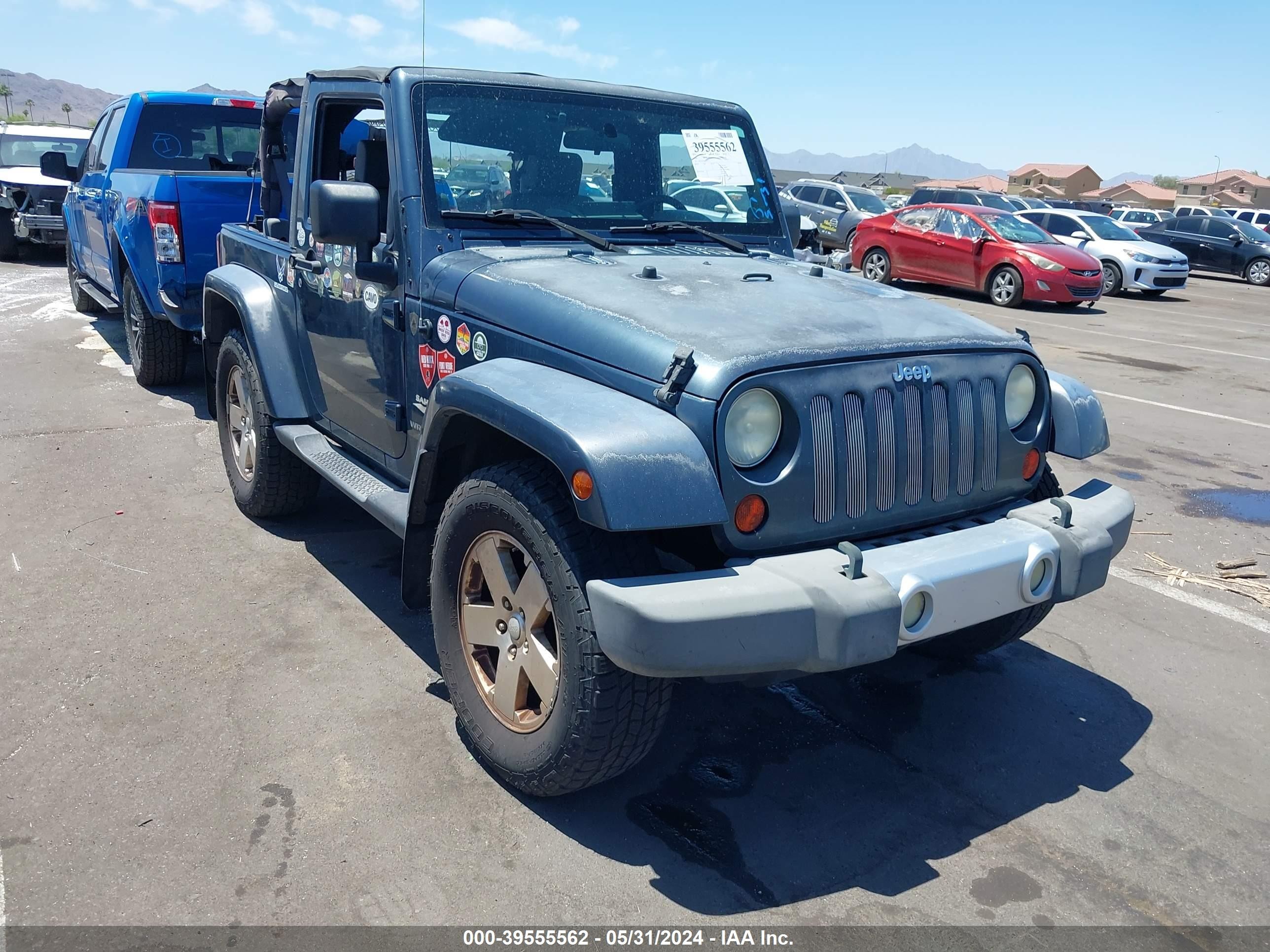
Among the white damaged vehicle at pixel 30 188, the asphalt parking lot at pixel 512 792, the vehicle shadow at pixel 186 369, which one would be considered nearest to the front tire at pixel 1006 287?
the asphalt parking lot at pixel 512 792

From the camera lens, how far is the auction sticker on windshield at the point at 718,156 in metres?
4.25

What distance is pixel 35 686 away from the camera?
354cm

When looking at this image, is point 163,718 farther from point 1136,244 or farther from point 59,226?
point 1136,244

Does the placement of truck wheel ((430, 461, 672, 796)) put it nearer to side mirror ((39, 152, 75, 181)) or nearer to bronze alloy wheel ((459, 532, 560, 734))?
bronze alloy wheel ((459, 532, 560, 734))

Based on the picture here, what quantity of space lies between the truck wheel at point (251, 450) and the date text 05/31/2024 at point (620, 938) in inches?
105

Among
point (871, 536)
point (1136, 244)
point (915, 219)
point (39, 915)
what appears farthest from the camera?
point (1136, 244)

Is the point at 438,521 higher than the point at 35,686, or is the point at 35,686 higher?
the point at 438,521

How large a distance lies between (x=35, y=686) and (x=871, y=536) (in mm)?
2858

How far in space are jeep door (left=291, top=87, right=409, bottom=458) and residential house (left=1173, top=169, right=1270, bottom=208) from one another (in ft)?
220

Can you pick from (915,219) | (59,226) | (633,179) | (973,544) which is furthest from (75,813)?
(915,219)

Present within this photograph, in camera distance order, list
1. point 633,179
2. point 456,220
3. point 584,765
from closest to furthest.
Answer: point 584,765, point 456,220, point 633,179

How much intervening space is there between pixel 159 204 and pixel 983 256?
12.4 metres

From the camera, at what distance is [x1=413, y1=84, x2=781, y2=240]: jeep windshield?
369cm

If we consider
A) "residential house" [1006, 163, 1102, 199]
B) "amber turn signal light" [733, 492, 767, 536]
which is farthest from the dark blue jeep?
"residential house" [1006, 163, 1102, 199]
